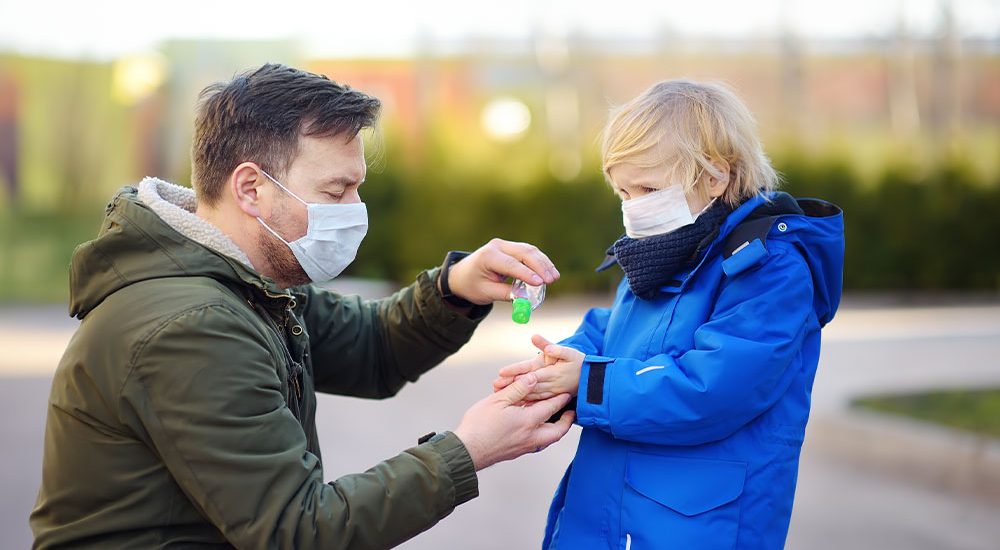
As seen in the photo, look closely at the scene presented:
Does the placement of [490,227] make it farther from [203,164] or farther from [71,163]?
[203,164]

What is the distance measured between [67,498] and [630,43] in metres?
17.5

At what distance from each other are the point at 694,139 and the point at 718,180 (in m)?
0.13

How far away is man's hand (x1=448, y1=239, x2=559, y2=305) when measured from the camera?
291cm

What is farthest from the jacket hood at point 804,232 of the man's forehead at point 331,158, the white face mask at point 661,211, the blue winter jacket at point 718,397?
the man's forehead at point 331,158

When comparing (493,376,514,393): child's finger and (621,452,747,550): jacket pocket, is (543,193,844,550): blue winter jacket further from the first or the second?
(493,376,514,393): child's finger

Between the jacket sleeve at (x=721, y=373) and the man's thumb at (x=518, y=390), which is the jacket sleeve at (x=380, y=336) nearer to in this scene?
the man's thumb at (x=518, y=390)

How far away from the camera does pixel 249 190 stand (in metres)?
2.59

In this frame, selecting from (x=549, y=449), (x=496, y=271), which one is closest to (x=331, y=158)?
(x=496, y=271)

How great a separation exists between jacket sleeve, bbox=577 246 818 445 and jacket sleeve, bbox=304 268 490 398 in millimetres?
794

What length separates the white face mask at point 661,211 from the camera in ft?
8.73

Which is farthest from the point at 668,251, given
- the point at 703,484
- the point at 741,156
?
the point at 703,484

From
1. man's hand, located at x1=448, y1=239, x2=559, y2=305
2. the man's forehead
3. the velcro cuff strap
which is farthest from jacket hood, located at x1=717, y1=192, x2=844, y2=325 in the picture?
the man's forehead

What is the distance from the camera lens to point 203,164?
2602mm

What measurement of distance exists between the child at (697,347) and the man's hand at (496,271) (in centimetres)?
24
